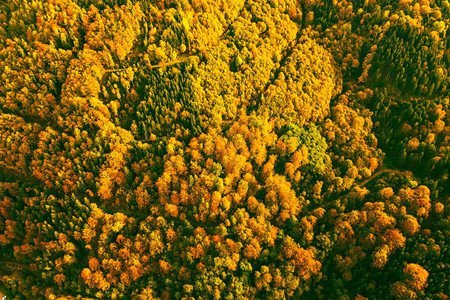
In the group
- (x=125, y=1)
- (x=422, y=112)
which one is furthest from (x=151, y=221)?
(x=422, y=112)

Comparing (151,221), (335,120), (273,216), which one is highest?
(335,120)

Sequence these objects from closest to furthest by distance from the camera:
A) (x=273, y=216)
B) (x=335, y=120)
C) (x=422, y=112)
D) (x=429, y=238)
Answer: (x=429, y=238) < (x=273, y=216) < (x=422, y=112) < (x=335, y=120)

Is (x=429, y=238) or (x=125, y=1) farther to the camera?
(x=125, y=1)

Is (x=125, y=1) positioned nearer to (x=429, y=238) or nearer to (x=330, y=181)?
(x=330, y=181)

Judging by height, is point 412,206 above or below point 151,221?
above

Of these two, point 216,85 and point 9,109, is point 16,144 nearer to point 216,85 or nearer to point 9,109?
point 9,109

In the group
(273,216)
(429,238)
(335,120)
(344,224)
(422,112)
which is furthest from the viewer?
(335,120)
